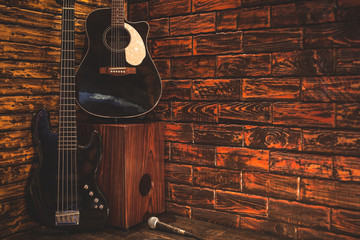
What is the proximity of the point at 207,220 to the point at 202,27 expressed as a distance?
1153 mm

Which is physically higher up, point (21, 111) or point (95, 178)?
point (21, 111)

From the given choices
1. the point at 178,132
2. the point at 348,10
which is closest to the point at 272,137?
the point at 178,132

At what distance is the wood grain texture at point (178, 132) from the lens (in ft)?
6.86

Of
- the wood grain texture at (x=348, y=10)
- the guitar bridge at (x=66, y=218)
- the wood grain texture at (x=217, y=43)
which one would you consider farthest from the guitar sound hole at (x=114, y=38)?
the wood grain texture at (x=348, y=10)

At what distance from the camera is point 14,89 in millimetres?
1803

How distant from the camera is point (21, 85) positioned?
1.83 meters

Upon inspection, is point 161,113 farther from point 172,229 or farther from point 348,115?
point 348,115

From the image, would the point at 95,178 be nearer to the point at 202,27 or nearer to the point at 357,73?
the point at 202,27

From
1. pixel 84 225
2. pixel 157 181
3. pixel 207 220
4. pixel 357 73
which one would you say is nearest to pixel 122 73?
pixel 157 181

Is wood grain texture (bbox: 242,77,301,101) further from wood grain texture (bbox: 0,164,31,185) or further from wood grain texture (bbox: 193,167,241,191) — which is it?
wood grain texture (bbox: 0,164,31,185)

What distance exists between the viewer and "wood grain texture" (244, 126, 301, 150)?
1.76 m

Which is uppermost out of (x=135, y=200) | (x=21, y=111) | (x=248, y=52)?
(x=248, y=52)

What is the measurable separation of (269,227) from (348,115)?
72cm

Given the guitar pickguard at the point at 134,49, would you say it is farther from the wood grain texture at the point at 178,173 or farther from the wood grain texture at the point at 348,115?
the wood grain texture at the point at 348,115
